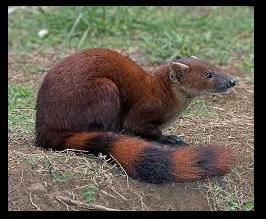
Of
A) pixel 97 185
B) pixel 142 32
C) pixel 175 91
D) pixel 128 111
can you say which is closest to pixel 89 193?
pixel 97 185

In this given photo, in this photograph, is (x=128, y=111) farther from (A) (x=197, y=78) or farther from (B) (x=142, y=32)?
(B) (x=142, y=32)

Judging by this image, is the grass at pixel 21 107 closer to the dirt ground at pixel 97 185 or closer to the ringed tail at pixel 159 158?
the dirt ground at pixel 97 185

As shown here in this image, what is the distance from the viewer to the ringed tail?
5.21 meters

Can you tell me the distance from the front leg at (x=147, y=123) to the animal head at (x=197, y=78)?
0.35 meters

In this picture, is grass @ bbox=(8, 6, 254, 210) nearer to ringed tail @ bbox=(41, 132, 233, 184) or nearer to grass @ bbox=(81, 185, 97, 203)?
ringed tail @ bbox=(41, 132, 233, 184)

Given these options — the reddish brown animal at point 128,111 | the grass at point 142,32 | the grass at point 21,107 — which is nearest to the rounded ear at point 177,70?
the reddish brown animal at point 128,111

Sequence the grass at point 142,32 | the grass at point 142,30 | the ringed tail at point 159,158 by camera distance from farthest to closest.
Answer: the grass at point 142,30 < the grass at point 142,32 < the ringed tail at point 159,158

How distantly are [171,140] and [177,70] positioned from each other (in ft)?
2.10

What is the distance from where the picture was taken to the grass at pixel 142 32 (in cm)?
884

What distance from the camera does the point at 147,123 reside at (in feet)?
19.5

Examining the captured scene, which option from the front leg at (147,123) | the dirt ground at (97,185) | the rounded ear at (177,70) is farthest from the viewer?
the rounded ear at (177,70)

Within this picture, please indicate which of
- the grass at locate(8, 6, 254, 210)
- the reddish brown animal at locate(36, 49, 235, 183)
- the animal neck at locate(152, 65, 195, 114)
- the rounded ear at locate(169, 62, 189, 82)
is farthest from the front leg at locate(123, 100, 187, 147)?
the grass at locate(8, 6, 254, 210)
